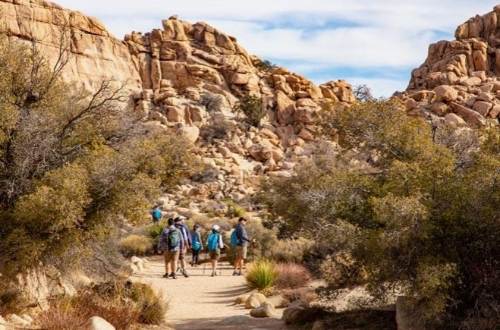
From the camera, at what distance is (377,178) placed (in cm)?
1168

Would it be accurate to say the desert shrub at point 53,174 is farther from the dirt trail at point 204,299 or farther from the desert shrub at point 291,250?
the desert shrub at point 291,250

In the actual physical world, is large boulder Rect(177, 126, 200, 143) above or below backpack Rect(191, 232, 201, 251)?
above

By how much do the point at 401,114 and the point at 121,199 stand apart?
5.52m

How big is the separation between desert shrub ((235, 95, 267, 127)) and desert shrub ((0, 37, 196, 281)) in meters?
53.4

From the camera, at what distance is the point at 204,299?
16.9 m


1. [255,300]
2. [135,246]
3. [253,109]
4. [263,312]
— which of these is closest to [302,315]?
[263,312]

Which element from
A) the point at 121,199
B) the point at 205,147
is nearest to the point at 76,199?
the point at 121,199

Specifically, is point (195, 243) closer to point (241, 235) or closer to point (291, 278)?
point (241, 235)

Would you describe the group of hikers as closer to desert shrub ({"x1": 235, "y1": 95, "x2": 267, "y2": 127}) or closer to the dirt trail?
the dirt trail

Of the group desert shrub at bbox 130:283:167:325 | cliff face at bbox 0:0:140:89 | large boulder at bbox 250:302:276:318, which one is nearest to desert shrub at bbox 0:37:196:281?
desert shrub at bbox 130:283:167:325

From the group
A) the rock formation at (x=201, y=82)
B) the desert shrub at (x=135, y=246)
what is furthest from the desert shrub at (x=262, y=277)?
the rock formation at (x=201, y=82)

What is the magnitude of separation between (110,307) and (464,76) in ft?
223

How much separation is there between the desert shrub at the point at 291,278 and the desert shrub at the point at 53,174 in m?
6.16

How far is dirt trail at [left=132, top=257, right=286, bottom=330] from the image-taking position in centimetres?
1312
